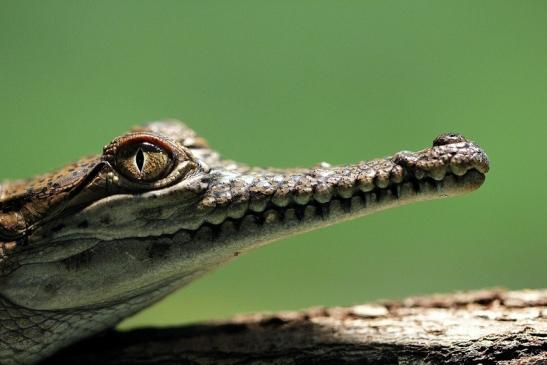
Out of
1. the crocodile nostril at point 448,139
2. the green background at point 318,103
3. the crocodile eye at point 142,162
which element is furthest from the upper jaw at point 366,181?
the green background at point 318,103

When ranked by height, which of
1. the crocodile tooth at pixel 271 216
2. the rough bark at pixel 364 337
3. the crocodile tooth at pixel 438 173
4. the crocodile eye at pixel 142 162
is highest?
the crocodile eye at pixel 142 162

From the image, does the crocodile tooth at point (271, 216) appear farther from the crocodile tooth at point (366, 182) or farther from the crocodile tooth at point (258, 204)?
the crocodile tooth at point (366, 182)

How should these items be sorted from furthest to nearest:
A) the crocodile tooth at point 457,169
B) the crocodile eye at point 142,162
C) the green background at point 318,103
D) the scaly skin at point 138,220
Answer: the green background at point 318,103, the crocodile eye at point 142,162, the scaly skin at point 138,220, the crocodile tooth at point 457,169

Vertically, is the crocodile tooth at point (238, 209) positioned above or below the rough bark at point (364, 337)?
above

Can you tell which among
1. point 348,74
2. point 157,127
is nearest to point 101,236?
point 157,127

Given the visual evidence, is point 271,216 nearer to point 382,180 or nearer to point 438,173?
point 382,180

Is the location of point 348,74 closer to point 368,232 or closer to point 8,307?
point 368,232
